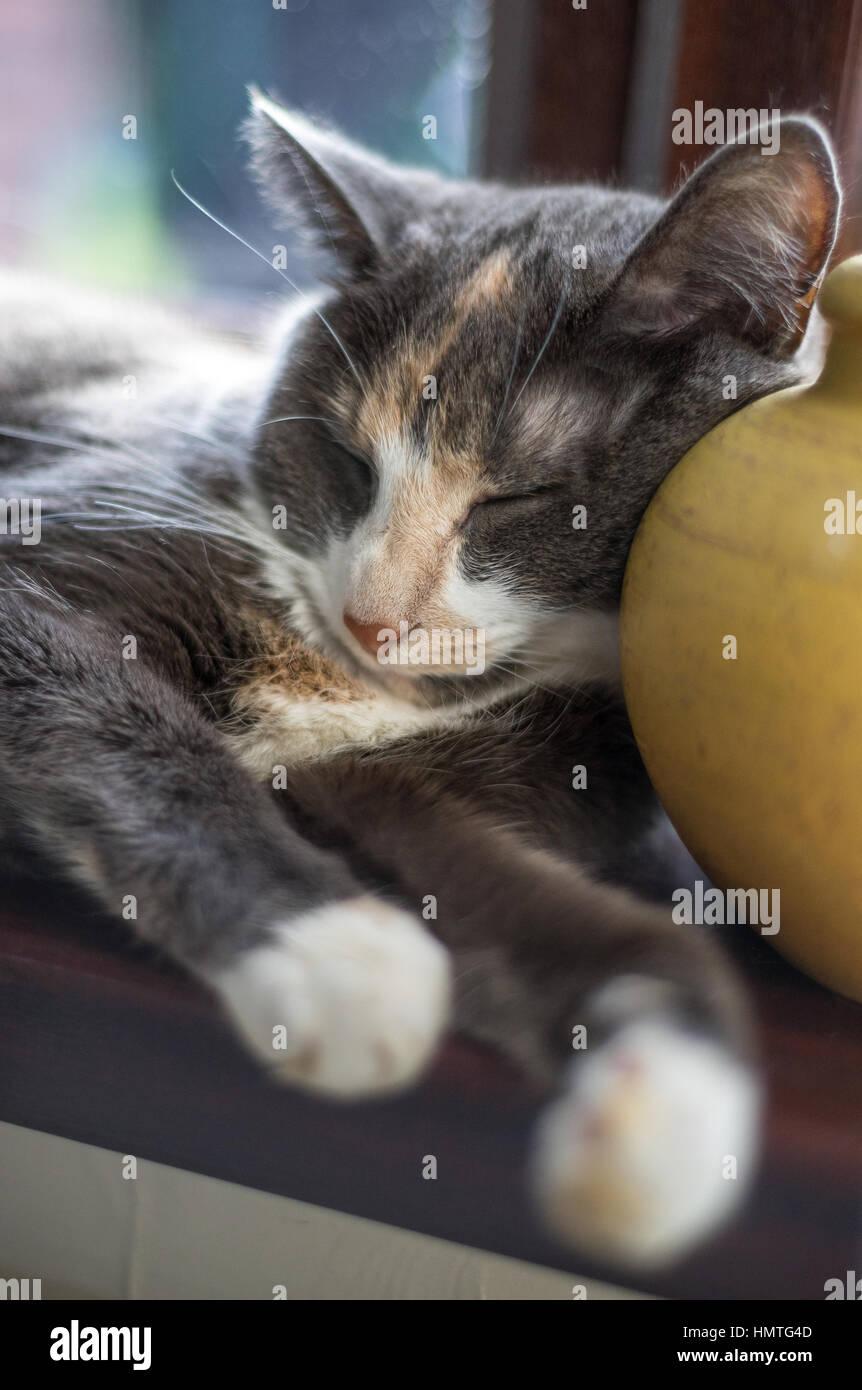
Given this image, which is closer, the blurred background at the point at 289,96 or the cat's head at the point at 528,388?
the cat's head at the point at 528,388

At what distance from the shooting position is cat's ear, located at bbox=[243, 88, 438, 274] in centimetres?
77

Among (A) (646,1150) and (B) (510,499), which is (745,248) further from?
(A) (646,1150)

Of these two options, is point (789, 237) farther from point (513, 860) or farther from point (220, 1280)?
point (220, 1280)

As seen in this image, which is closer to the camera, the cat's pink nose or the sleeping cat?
the sleeping cat

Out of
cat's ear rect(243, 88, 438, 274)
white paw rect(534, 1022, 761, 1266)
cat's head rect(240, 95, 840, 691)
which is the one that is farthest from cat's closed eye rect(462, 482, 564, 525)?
white paw rect(534, 1022, 761, 1266)

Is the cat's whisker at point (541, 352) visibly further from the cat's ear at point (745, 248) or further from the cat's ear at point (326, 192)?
the cat's ear at point (326, 192)

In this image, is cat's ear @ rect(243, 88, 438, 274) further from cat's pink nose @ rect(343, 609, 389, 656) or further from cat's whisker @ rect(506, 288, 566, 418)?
cat's pink nose @ rect(343, 609, 389, 656)

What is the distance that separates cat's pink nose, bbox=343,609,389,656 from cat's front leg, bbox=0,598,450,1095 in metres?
0.10

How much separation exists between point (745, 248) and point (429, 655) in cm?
29

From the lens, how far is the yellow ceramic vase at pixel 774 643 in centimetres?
52

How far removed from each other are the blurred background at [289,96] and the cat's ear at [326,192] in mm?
174

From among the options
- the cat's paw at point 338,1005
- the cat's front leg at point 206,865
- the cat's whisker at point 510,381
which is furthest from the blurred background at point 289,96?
the cat's paw at point 338,1005

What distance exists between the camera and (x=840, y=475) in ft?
1.73
